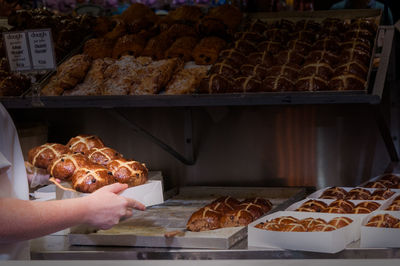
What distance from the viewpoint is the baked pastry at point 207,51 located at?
131 inches

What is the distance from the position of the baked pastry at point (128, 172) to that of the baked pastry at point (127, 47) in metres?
1.14

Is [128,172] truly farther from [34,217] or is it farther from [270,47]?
[270,47]

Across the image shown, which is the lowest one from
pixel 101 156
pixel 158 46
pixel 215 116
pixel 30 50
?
pixel 215 116

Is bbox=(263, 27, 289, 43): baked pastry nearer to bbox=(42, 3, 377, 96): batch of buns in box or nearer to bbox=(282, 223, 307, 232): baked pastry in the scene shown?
bbox=(42, 3, 377, 96): batch of buns in box

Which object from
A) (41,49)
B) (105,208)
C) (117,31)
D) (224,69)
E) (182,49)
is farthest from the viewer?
(117,31)

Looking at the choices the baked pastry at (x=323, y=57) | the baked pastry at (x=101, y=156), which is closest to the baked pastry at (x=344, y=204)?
the baked pastry at (x=323, y=57)

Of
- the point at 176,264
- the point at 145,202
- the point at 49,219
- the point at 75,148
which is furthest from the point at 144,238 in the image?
the point at 176,264

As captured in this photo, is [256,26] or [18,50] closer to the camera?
[18,50]

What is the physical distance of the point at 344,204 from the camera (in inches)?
105

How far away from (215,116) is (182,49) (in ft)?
1.47

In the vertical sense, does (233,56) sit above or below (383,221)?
above

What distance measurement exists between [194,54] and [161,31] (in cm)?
50

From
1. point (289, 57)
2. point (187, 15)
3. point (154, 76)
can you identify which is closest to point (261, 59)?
point (289, 57)

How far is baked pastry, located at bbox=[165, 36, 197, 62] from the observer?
3.44 meters
